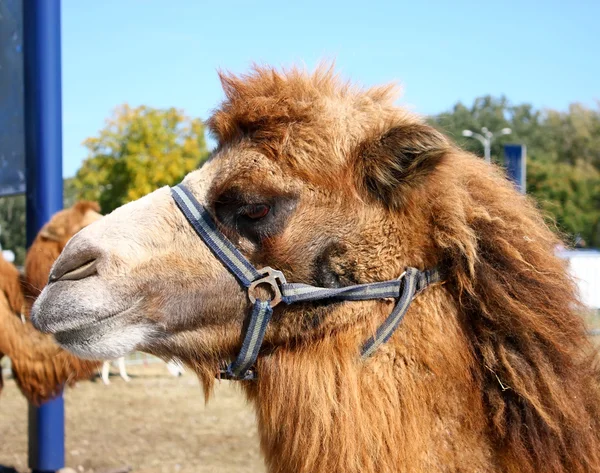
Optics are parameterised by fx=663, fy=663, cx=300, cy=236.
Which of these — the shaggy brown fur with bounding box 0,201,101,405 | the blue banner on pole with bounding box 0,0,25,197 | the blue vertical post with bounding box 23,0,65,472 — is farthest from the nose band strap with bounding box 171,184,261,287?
the blue banner on pole with bounding box 0,0,25,197

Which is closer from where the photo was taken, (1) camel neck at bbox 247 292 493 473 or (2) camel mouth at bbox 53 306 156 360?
→ (1) camel neck at bbox 247 292 493 473

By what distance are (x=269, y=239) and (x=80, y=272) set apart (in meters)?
0.68

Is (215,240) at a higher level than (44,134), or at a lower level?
lower

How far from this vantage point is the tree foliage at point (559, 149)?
39062 mm

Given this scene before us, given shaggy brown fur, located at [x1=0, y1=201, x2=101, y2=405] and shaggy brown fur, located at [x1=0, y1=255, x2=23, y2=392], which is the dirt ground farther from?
shaggy brown fur, located at [x1=0, y1=255, x2=23, y2=392]

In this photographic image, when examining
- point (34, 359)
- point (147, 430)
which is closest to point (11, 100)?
point (34, 359)

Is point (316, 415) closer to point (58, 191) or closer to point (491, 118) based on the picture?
point (58, 191)

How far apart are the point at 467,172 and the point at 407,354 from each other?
743mm

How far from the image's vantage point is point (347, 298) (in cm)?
235

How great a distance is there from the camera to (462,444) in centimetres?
222

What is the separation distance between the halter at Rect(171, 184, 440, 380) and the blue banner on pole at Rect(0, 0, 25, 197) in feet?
14.7

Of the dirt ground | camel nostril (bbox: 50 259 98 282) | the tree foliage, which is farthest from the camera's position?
the tree foliage

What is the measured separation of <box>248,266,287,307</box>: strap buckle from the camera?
7.71 ft

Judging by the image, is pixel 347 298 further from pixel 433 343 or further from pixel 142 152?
pixel 142 152
